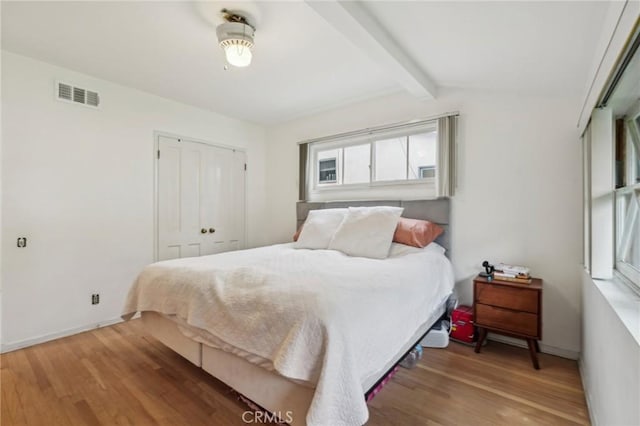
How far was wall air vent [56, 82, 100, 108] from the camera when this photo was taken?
2.62 m

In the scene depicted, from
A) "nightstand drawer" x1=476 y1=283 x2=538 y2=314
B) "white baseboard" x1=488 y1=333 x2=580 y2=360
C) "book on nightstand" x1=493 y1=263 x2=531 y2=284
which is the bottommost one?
"white baseboard" x1=488 y1=333 x2=580 y2=360

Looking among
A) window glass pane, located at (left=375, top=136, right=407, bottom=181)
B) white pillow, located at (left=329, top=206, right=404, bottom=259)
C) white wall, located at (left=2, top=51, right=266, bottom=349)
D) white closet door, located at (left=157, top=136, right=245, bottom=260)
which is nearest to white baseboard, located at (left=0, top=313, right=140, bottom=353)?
white wall, located at (left=2, top=51, right=266, bottom=349)

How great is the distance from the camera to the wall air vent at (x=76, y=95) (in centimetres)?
262

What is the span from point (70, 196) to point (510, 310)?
3978 millimetres

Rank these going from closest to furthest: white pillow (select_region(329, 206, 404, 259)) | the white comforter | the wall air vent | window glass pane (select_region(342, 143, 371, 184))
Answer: the white comforter < white pillow (select_region(329, 206, 404, 259)) < the wall air vent < window glass pane (select_region(342, 143, 371, 184))

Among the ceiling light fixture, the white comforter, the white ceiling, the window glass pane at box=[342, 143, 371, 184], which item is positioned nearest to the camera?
the white comforter

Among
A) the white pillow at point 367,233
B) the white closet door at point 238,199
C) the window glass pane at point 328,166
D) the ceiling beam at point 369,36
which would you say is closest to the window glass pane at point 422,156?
the white pillow at point 367,233

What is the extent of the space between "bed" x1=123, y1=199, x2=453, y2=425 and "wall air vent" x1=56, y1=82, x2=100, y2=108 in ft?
6.33

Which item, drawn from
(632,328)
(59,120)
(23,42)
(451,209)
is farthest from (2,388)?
(451,209)

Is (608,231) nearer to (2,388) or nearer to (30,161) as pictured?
(2,388)

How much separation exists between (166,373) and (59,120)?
8.16 ft

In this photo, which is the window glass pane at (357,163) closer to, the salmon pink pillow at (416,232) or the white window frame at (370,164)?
the white window frame at (370,164)

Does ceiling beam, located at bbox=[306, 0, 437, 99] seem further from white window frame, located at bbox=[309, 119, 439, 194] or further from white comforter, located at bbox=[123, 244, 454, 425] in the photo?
white comforter, located at bbox=[123, 244, 454, 425]

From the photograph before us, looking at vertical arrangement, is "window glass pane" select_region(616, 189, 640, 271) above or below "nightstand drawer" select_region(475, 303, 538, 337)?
above
